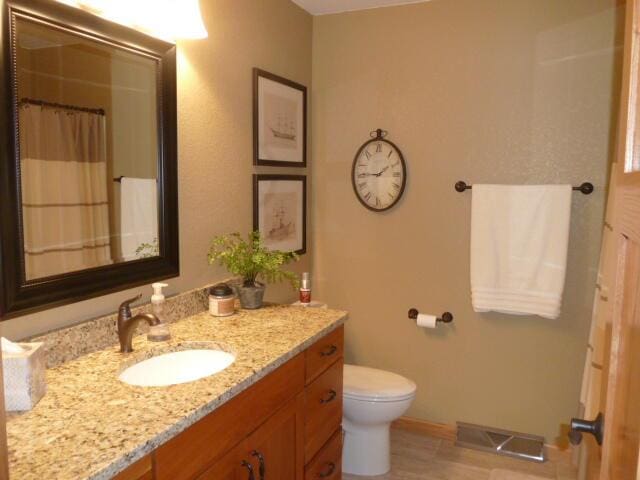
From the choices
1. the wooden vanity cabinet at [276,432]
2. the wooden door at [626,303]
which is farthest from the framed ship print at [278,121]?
the wooden door at [626,303]

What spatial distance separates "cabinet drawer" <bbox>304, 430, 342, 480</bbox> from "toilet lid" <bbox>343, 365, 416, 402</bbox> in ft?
1.13

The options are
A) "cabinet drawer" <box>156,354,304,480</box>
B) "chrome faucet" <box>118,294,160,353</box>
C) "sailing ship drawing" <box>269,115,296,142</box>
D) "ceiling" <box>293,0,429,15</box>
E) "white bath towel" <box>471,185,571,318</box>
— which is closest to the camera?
"cabinet drawer" <box>156,354,304,480</box>

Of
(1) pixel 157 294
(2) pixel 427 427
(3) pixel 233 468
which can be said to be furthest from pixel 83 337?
(2) pixel 427 427

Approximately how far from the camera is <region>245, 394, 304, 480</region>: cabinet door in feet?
5.05

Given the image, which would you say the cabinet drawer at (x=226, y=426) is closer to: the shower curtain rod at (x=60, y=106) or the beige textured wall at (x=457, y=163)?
the shower curtain rod at (x=60, y=106)

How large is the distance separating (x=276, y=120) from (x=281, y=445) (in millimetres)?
1653

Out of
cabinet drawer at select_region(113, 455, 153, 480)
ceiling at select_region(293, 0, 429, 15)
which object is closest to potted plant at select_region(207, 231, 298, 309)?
cabinet drawer at select_region(113, 455, 153, 480)

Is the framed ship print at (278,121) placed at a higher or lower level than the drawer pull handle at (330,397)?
higher

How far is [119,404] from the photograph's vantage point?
1.26 metres

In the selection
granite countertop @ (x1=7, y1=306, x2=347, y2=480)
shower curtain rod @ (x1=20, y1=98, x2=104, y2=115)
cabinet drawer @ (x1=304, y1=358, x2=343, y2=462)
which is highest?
shower curtain rod @ (x1=20, y1=98, x2=104, y2=115)

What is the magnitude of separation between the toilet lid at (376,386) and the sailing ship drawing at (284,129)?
131cm

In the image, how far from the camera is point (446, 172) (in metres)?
2.87

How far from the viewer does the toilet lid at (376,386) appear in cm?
248

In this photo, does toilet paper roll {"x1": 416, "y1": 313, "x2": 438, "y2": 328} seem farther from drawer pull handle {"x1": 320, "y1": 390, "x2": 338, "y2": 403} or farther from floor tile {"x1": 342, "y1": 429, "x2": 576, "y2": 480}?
drawer pull handle {"x1": 320, "y1": 390, "x2": 338, "y2": 403}
